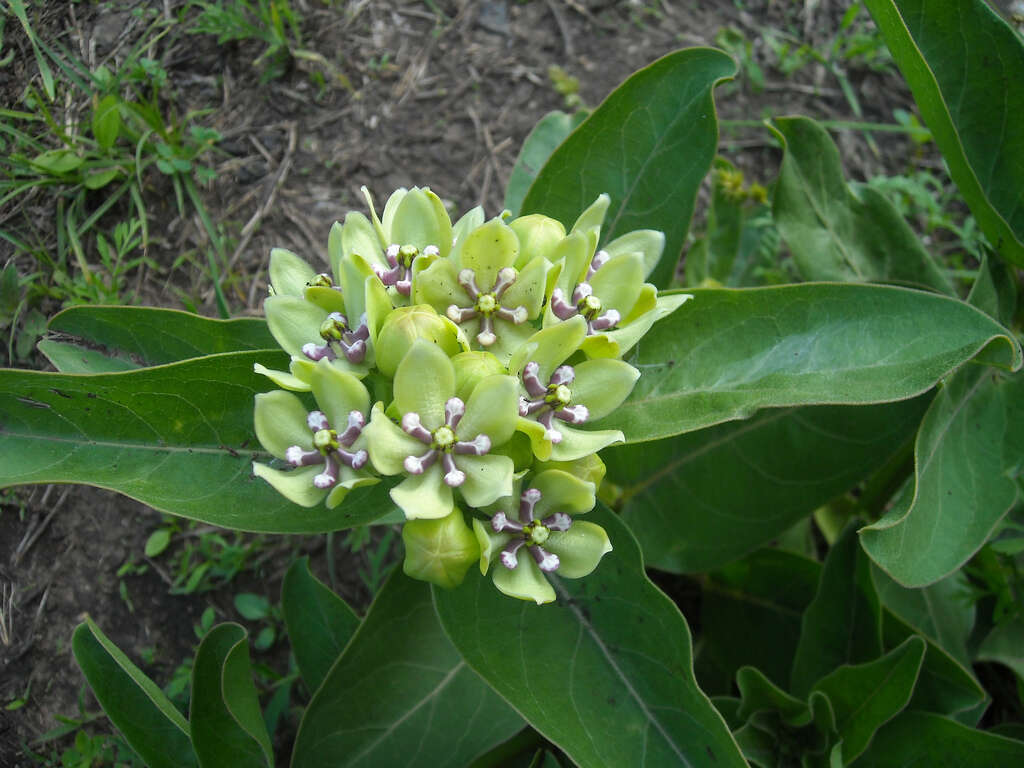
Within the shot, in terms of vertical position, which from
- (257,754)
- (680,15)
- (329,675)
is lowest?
(257,754)

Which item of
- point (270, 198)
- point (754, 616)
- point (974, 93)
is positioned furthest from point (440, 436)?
point (270, 198)

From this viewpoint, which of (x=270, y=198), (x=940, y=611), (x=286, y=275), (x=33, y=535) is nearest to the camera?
(x=286, y=275)

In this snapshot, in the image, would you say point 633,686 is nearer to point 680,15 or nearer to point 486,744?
point 486,744

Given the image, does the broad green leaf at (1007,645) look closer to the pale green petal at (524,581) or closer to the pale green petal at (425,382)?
the pale green petal at (524,581)

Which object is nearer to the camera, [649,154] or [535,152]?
[649,154]

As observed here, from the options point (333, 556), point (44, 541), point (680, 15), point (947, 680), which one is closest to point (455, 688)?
point (333, 556)

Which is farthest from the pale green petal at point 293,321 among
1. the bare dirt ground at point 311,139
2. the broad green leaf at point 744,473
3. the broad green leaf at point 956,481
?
the bare dirt ground at point 311,139

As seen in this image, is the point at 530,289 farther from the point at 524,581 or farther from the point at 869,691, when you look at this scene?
the point at 869,691
